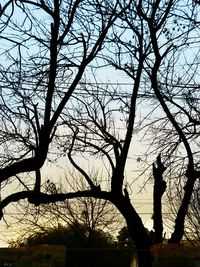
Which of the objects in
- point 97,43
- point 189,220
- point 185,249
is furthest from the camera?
point 189,220

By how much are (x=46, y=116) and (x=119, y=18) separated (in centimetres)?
318

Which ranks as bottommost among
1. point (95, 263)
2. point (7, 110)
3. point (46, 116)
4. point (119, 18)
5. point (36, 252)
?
point (36, 252)

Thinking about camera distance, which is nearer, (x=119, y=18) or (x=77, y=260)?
(x=119, y=18)

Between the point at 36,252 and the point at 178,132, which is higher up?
the point at 178,132

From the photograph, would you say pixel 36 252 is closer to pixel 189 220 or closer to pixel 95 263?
pixel 95 263

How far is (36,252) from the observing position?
1120 cm

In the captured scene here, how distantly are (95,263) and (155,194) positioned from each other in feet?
21.8

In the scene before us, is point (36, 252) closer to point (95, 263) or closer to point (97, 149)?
point (97, 149)

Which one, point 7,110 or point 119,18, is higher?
point 119,18

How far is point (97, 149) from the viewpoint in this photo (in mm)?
16734

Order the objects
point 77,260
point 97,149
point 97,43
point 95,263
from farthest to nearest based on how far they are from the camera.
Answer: point 95,263 → point 77,260 → point 97,149 → point 97,43

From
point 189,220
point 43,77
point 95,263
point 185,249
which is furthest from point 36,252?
point 189,220

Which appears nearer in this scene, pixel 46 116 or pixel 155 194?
pixel 46 116

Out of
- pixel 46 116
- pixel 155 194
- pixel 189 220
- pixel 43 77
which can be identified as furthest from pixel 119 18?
pixel 189 220
